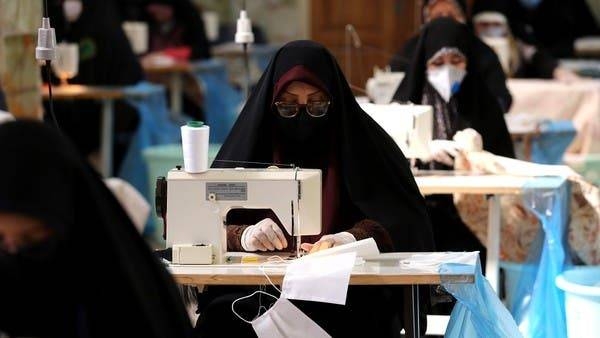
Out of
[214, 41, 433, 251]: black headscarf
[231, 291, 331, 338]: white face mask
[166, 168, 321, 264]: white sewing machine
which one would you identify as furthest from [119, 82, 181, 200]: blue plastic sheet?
[231, 291, 331, 338]: white face mask

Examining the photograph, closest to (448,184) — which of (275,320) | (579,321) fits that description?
(579,321)

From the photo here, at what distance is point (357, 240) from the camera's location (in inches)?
153

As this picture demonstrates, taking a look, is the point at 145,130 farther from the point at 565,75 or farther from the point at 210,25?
the point at 565,75

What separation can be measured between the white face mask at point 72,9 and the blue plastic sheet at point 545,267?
174 inches

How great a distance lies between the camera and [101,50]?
889cm

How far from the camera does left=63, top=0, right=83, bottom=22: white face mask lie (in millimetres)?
8641

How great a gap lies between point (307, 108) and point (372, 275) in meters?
0.68

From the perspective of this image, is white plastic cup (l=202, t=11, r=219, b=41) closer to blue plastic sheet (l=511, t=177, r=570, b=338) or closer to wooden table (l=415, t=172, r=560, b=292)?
wooden table (l=415, t=172, r=560, b=292)

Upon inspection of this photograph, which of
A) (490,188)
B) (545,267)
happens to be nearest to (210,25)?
(490,188)

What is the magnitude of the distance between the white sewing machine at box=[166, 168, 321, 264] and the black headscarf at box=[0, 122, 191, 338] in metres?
0.78

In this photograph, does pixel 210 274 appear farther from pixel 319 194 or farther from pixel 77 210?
pixel 77 210

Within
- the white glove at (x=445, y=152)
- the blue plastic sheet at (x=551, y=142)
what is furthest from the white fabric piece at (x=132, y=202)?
the white glove at (x=445, y=152)

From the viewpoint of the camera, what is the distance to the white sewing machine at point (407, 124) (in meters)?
5.00

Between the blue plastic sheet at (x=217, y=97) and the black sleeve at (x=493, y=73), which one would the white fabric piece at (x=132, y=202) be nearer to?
the black sleeve at (x=493, y=73)
